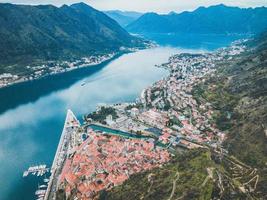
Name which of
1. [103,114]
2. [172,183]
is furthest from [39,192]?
[103,114]

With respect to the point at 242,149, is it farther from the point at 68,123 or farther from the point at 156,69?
the point at 156,69

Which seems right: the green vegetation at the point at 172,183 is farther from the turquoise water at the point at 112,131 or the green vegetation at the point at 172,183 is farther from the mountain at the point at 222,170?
the turquoise water at the point at 112,131

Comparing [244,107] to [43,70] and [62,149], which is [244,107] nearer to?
[62,149]

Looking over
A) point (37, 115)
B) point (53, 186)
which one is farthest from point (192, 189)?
point (37, 115)

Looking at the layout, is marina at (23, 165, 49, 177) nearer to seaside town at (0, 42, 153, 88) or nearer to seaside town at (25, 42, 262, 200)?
seaside town at (25, 42, 262, 200)

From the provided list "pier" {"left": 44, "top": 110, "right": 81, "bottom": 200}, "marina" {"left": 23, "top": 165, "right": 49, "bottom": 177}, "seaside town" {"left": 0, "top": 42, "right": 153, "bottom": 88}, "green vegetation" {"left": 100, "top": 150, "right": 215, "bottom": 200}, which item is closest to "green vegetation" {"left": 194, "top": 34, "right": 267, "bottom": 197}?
"green vegetation" {"left": 100, "top": 150, "right": 215, "bottom": 200}

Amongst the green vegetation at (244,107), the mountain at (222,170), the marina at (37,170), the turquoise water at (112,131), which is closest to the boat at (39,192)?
the marina at (37,170)
